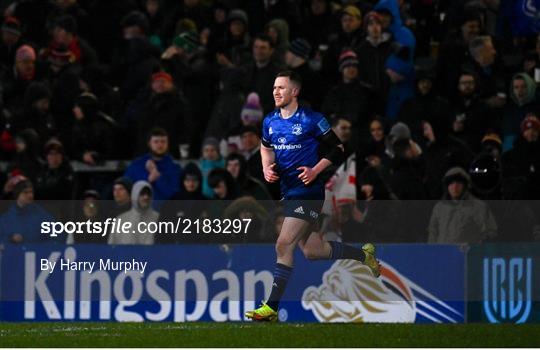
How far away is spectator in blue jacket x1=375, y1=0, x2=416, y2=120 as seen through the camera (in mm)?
19156

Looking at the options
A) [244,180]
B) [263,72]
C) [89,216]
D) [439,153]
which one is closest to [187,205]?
[244,180]

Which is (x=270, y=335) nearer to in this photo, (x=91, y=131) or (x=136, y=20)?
(x=91, y=131)

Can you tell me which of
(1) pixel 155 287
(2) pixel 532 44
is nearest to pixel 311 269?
(1) pixel 155 287

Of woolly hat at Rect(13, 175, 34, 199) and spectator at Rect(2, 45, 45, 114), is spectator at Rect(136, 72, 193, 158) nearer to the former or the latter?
spectator at Rect(2, 45, 45, 114)

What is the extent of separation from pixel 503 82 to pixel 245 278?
4325mm

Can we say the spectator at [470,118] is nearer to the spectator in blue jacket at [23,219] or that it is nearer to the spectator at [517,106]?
the spectator at [517,106]

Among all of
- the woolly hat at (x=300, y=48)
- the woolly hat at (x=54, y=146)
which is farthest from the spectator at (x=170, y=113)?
the woolly hat at (x=300, y=48)

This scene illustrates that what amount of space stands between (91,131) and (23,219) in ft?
8.58

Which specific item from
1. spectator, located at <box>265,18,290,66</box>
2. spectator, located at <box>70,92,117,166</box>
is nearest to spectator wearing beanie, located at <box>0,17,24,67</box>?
spectator, located at <box>70,92,117,166</box>

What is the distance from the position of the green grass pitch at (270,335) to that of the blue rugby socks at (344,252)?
2.19ft

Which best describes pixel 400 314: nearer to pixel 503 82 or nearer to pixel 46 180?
pixel 503 82

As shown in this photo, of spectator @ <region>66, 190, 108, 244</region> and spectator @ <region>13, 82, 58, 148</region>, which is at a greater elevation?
spectator @ <region>13, 82, 58, 148</region>

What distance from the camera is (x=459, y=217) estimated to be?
1658 cm

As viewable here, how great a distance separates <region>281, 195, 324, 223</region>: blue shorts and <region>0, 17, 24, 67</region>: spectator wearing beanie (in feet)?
27.5
